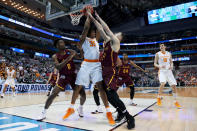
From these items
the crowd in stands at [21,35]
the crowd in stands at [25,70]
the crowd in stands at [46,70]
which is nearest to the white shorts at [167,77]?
the crowd in stands at [25,70]

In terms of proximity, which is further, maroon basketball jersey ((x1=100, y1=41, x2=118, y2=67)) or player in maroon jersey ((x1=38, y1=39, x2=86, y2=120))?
player in maroon jersey ((x1=38, y1=39, x2=86, y2=120))

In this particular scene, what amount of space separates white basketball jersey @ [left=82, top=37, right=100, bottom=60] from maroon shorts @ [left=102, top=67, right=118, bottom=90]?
42cm

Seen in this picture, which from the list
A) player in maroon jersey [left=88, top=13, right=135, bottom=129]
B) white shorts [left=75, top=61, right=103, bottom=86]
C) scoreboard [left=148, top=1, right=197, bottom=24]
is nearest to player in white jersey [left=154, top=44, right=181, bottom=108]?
player in maroon jersey [left=88, top=13, right=135, bottom=129]

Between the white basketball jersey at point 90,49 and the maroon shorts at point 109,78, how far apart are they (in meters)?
0.42

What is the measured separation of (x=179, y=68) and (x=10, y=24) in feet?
134

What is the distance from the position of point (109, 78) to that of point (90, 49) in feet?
2.62

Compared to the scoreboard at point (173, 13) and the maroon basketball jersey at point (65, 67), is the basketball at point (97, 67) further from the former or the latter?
the scoreboard at point (173, 13)

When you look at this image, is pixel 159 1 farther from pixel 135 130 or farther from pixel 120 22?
pixel 135 130

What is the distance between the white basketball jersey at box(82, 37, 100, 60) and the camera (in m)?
3.09

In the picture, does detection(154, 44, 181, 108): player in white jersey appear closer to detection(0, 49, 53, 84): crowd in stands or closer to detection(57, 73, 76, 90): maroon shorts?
detection(57, 73, 76, 90): maroon shorts

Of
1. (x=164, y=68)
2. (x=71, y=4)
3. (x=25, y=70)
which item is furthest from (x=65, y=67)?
(x=25, y=70)

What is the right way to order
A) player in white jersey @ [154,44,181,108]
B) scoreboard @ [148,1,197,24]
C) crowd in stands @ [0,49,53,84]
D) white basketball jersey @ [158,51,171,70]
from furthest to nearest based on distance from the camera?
scoreboard @ [148,1,197,24] → crowd in stands @ [0,49,53,84] → white basketball jersey @ [158,51,171,70] → player in white jersey @ [154,44,181,108]

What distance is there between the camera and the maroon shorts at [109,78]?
8.92ft

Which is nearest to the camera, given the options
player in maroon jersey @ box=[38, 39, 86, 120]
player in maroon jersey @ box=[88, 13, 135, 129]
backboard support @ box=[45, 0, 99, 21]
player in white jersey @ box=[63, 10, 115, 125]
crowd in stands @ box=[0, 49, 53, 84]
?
player in maroon jersey @ box=[88, 13, 135, 129]
